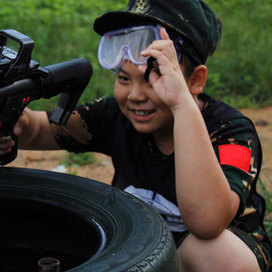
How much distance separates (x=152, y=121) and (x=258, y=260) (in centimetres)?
65

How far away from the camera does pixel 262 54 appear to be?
5.90m

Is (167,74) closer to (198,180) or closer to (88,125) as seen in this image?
(198,180)

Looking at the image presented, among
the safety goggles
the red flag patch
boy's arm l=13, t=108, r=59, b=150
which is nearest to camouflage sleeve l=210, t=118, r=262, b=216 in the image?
the red flag patch

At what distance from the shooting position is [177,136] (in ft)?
6.72

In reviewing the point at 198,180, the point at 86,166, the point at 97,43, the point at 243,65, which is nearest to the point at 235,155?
the point at 198,180

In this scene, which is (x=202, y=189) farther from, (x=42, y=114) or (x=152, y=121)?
(x=42, y=114)

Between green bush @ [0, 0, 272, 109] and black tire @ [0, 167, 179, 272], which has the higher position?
black tire @ [0, 167, 179, 272]

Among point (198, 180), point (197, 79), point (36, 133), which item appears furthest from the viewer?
point (36, 133)

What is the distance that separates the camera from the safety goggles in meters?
2.29

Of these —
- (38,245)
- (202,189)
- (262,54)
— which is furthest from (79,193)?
(262,54)

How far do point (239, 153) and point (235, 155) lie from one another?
0.02m

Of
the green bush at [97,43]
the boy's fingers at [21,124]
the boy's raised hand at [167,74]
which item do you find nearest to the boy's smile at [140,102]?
the boy's raised hand at [167,74]

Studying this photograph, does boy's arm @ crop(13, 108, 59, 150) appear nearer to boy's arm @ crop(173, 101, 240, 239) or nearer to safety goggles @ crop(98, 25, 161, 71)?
safety goggles @ crop(98, 25, 161, 71)

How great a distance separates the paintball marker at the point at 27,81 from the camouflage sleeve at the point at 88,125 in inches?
9.2
